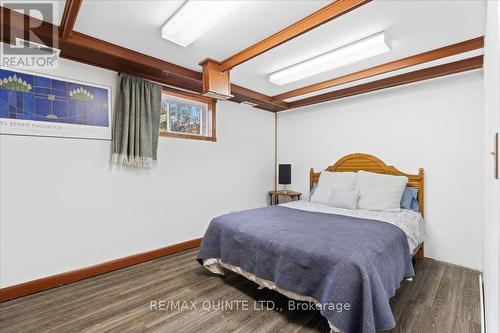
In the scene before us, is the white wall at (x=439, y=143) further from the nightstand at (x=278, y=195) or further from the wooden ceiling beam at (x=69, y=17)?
the wooden ceiling beam at (x=69, y=17)

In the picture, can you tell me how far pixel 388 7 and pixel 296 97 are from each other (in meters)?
Result: 2.19

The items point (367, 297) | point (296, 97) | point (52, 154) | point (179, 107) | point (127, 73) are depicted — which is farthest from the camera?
point (296, 97)

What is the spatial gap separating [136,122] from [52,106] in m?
0.77

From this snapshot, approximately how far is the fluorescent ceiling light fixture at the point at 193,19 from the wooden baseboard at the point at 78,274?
2445 millimetres

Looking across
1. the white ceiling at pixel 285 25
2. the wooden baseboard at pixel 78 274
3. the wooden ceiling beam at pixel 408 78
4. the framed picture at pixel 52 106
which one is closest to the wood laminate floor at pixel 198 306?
the wooden baseboard at pixel 78 274

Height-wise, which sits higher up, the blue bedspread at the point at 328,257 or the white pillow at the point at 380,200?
the white pillow at the point at 380,200

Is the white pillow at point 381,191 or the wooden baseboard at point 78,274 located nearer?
the wooden baseboard at point 78,274

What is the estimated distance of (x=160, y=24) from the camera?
2113mm

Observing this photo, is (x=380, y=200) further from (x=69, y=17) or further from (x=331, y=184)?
(x=69, y=17)

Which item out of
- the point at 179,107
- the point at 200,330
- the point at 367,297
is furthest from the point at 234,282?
the point at 179,107

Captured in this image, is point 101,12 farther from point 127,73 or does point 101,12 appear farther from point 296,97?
point 296,97

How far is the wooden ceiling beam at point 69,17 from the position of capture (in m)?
1.73

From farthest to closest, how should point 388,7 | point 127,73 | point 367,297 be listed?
point 127,73, point 388,7, point 367,297

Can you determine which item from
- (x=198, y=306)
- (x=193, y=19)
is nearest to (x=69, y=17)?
(x=193, y=19)
